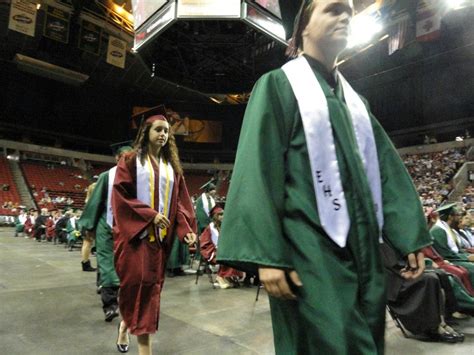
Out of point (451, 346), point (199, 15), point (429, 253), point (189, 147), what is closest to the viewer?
point (451, 346)

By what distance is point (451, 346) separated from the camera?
3.04 m

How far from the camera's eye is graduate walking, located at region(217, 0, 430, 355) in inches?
39.4

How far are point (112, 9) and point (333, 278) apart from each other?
21.4 meters

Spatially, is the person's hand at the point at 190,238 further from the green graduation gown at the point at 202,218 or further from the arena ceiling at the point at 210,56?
the arena ceiling at the point at 210,56

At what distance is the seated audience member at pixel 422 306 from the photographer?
3168mm

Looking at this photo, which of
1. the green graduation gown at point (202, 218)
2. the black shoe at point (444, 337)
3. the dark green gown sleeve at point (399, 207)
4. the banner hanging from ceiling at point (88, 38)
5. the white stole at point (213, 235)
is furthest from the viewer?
the banner hanging from ceiling at point (88, 38)

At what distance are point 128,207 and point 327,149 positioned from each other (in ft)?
5.16

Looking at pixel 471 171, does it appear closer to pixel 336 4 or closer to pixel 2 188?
pixel 336 4

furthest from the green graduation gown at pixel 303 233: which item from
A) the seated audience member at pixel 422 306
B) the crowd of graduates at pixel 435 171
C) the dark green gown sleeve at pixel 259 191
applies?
the crowd of graduates at pixel 435 171

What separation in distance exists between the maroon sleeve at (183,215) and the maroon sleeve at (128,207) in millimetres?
252

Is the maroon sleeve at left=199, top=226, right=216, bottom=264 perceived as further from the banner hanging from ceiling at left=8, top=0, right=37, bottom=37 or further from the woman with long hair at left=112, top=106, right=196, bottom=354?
the banner hanging from ceiling at left=8, top=0, right=37, bottom=37

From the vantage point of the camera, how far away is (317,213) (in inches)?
42.1

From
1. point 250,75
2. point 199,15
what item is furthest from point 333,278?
point 250,75

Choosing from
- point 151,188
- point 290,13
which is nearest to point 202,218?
point 151,188
